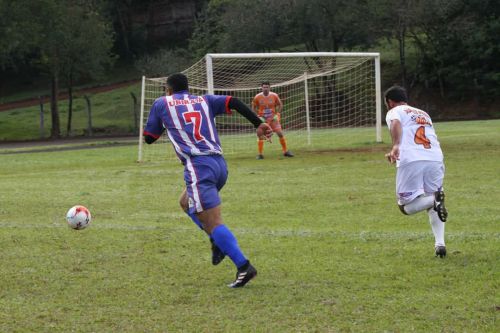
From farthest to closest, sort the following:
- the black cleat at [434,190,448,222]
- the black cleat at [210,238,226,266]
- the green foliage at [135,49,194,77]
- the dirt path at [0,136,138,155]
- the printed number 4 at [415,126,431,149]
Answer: the green foliage at [135,49,194,77] < the dirt path at [0,136,138,155] < the printed number 4 at [415,126,431,149] < the black cleat at [434,190,448,222] < the black cleat at [210,238,226,266]

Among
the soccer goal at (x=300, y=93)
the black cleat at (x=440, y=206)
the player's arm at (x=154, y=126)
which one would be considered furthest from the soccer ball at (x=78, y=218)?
the soccer goal at (x=300, y=93)

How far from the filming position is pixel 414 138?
8.03 m

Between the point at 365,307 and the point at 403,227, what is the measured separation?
144 inches

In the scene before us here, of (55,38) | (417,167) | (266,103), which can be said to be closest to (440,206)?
(417,167)

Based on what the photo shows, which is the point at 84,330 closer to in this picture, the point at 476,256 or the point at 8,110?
the point at 476,256

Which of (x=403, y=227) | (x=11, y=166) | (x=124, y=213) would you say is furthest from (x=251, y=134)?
(x=403, y=227)

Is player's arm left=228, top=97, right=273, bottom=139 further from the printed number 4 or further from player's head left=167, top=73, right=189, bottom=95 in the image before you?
the printed number 4

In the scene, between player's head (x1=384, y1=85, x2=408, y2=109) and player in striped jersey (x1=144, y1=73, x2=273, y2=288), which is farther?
player's head (x1=384, y1=85, x2=408, y2=109)

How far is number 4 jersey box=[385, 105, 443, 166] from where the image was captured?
7949 mm

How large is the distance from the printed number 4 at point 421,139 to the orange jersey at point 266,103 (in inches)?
486

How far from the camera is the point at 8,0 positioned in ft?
135

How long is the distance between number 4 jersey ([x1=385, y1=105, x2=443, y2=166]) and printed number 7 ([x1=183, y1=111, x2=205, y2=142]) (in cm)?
205

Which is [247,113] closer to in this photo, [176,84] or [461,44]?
Result: [176,84]

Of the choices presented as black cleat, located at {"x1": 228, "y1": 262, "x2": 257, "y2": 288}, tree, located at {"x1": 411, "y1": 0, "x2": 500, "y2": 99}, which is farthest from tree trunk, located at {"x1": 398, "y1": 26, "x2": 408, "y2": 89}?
black cleat, located at {"x1": 228, "y1": 262, "x2": 257, "y2": 288}
